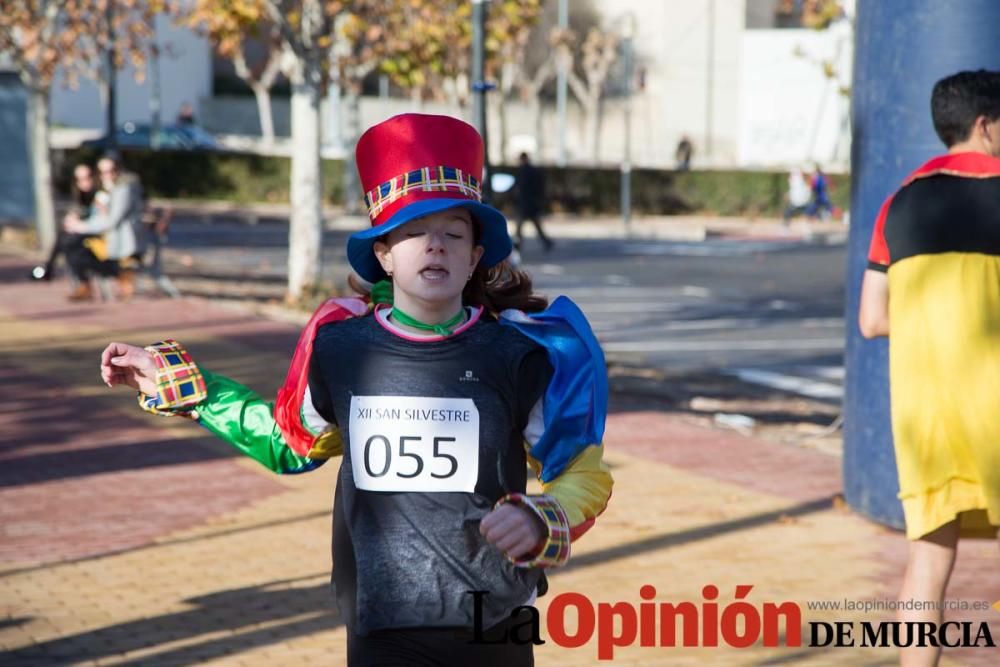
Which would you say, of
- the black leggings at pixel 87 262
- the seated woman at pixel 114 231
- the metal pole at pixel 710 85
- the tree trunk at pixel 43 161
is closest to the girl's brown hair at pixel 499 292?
the seated woman at pixel 114 231

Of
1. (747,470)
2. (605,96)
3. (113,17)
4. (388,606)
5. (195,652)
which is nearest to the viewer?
(388,606)

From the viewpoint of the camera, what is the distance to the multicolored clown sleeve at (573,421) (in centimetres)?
302

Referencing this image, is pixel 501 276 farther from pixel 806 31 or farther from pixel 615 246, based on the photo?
pixel 806 31

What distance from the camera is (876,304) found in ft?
15.5

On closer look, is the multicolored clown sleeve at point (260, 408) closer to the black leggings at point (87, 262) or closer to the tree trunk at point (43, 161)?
the black leggings at point (87, 262)

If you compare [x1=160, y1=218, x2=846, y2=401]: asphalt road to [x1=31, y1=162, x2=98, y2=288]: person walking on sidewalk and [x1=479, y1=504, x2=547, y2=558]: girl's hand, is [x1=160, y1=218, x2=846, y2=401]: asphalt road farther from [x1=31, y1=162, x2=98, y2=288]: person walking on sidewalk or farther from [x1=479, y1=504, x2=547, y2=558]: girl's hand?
[x1=479, y1=504, x2=547, y2=558]: girl's hand

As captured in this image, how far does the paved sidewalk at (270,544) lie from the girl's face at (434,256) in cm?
277

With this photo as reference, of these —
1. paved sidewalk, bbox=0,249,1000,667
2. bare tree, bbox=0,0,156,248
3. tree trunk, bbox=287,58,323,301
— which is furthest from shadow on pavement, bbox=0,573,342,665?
bare tree, bbox=0,0,156,248

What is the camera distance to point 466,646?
311 centimetres

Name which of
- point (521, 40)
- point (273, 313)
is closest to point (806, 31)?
point (521, 40)

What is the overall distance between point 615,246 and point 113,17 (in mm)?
10385

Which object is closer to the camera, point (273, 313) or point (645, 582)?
point (645, 582)

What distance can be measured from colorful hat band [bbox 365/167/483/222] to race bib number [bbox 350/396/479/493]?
0.39m

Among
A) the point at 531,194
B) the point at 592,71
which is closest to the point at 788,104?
the point at 592,71
